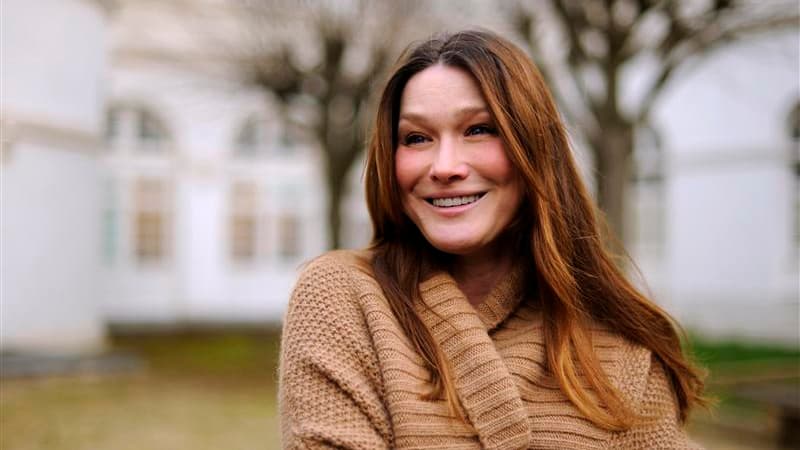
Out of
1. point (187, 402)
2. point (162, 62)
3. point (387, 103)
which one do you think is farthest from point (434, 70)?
point (162, 62)

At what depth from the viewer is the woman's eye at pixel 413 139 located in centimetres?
199

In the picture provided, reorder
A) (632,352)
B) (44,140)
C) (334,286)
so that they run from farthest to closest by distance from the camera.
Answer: (44,140) → (632,352) → (334,286)

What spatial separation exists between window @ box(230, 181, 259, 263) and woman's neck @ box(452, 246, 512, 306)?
57.6 ft

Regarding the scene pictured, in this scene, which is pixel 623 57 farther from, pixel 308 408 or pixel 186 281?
pixel 186 281

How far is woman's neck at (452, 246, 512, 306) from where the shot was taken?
2.15 metres

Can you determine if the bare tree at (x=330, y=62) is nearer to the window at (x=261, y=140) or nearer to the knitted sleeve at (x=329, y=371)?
the window at (x=261, y=140)

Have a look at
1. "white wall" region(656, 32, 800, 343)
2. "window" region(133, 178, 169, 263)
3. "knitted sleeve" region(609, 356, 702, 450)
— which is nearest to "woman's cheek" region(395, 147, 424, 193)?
"knitted sleeve" region(609, 356, 702, 450)

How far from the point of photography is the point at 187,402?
8.94m

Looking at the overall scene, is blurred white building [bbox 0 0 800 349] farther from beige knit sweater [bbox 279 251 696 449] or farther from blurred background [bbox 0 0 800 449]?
beige knit sweater [bbox 279 251 696 449]

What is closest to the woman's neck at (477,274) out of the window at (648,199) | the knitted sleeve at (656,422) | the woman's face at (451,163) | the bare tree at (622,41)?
the woman's face at (451,163)

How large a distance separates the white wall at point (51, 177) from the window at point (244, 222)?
7298mm

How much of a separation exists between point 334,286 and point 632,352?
67 centimetres

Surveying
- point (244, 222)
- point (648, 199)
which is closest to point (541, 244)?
point (648, 199)

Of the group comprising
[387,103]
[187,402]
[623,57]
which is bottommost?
[187,402]
